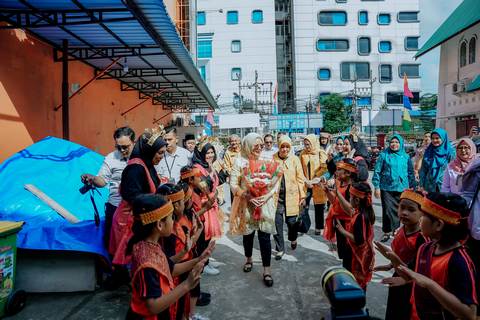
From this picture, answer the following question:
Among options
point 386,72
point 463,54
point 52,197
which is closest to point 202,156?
point 52,197

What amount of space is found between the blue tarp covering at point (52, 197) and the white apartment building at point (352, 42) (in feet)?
149

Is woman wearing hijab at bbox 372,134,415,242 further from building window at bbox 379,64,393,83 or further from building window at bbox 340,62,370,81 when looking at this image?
building window at bbox 379,64,393,83

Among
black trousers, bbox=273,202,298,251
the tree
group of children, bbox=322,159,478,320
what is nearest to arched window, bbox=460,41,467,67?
the tree

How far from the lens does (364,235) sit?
3.39 m

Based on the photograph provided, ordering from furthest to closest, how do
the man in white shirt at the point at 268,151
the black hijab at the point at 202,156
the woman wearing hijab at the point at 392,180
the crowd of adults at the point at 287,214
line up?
1. the woman wearing hijab at the point at 392,180
2. the man in white shirt at the point at 268,151
3. the black hijab at the point at 202,156
4. the crowd of adults at the point at 287,214

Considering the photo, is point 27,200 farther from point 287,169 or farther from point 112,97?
point 112,97

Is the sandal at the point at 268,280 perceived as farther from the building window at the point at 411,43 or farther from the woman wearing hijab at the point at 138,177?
the building window at the point at 411,43

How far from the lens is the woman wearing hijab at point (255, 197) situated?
178 inches

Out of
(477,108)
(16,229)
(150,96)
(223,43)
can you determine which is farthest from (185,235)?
(223,43)

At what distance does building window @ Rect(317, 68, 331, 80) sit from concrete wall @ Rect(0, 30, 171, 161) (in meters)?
41.9

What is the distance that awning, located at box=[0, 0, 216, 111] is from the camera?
5508mm

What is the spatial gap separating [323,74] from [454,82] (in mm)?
27884

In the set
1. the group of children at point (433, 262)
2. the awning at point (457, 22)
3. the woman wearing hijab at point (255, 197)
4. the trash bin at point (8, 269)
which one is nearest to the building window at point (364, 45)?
the awning at point (457, 22)

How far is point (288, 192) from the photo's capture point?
5305mm
